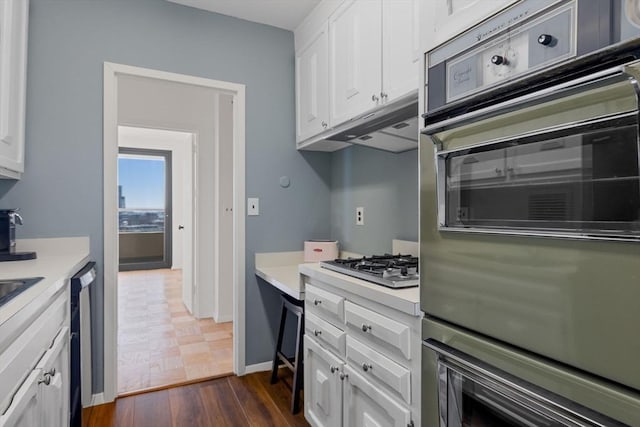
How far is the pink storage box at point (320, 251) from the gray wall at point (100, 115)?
0.17 m

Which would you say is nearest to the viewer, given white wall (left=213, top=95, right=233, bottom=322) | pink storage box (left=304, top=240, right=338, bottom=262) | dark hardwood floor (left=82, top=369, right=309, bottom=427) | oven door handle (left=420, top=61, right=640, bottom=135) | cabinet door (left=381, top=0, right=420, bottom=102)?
oven door handle (left=420, top=61, right=640, bottom=135)

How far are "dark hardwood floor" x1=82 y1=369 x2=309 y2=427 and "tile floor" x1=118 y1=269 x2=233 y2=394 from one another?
17cm

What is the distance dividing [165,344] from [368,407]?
2344mm

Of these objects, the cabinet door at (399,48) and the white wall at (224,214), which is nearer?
the cabinet door at (399,48)

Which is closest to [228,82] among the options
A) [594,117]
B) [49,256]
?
[49,256]

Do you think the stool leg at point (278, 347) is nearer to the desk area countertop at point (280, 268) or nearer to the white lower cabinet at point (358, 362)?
the desk area countertop at point (280, 268)

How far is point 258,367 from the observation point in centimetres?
256

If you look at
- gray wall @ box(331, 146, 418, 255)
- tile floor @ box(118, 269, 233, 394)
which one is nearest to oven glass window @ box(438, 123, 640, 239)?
gray wall @ box(331, 146, 418, 255)

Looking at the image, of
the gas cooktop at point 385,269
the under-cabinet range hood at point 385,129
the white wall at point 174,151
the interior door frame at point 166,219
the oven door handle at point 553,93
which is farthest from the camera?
the interior door frame at point 166,219

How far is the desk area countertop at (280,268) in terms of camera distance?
6.80ft

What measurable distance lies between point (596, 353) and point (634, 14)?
1.86 ft

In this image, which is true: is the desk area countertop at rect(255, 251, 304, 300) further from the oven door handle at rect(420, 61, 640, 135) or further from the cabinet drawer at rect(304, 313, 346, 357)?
the oven door handle at rect(420, 61, 640, 135)

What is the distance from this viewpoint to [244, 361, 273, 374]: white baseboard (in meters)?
2.53

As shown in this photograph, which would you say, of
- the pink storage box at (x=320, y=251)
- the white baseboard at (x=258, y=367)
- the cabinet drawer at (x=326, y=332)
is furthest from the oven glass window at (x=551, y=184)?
the white baseboard at (x=258, y=367)
